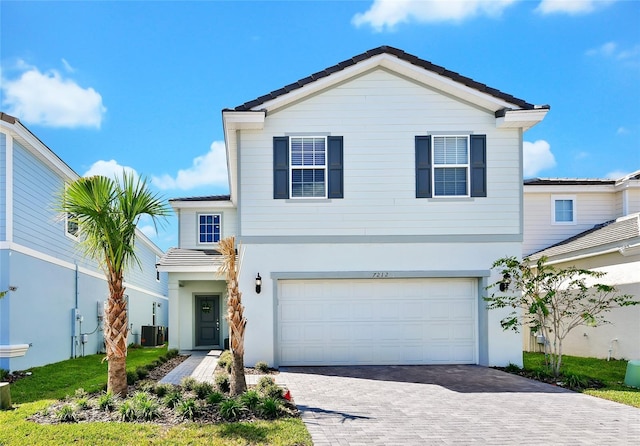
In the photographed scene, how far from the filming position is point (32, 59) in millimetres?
14422

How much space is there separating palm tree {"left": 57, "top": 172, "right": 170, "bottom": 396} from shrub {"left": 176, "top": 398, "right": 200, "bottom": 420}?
1563mm

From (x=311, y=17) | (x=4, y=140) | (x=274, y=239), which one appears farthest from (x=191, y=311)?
(x=311, y=17)

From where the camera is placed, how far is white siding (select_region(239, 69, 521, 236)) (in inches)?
511

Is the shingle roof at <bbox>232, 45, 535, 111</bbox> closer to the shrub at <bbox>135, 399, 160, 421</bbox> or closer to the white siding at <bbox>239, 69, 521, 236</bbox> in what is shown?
the white siding at <bbox>239, 69, 521, 236</bbox>

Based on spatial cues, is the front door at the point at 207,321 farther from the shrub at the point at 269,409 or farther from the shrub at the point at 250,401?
the shrub at the point at 269,409

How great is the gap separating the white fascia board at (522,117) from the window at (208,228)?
11.3m

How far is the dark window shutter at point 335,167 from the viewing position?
42.9ft

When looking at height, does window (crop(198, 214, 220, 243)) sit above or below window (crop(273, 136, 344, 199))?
below

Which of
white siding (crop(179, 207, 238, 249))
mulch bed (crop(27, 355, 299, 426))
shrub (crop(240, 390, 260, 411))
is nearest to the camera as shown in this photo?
mulch bed (crop(27, 355, 299, 426))

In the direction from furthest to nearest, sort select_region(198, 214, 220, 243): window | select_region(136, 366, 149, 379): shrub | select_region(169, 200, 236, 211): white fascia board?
1. select_region(198, 214, 220, 243): window
2. select_region(169, 200, 236, 211): white fascia board
3. select_region(136, 366, 149, 379): shrub

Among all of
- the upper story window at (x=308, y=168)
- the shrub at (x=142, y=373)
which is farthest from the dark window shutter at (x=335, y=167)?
the shrub at (x=142, y=373)

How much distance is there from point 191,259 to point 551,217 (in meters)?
12.6

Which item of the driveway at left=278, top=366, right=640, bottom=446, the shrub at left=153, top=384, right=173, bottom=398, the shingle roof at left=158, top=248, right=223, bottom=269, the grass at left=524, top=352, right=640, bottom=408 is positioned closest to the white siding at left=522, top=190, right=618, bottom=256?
the grass at left=524, top=352, right=640, bottom=408

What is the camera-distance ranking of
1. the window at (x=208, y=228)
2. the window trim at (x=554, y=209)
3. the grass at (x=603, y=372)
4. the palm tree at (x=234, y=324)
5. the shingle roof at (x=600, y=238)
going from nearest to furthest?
the palm tree at (x=234, y=324)
the grass at (x=603, y=372)
the shingle roof at (x=600, y=238)
the window trim at (x=554, y=209)
the window at (x=208, y=228)
